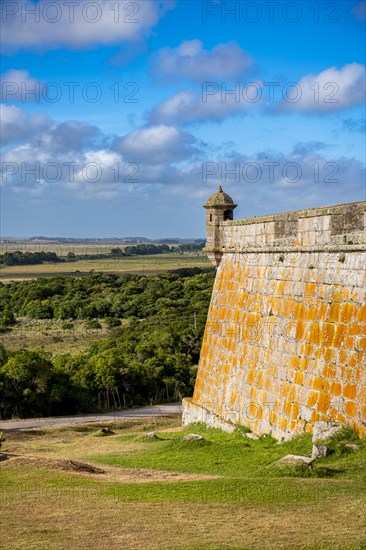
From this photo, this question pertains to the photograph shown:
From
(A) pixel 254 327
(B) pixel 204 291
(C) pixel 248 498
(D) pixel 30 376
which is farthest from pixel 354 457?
(B) pixel 204 291

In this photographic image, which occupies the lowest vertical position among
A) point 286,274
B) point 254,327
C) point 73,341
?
point 73,341

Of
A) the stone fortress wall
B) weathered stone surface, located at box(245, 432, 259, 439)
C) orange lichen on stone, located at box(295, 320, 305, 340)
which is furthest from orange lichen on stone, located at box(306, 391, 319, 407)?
weathered stone surface, located at box(245, 432, 259, 439)

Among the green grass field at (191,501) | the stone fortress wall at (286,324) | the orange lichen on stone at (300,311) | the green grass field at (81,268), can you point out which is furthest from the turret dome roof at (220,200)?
the green grass field at (81,268)

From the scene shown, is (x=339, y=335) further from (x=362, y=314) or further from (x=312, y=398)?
(x=312, y=398)

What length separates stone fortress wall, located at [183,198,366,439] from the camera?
499 inches

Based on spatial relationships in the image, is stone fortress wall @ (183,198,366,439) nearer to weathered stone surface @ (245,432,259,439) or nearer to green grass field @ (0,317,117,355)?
weathered stone surface @ (245,432,259,439)

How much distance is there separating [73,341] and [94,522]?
44.5m

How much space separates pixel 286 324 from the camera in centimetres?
1514

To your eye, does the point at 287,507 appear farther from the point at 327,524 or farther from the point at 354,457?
the point at 354,457

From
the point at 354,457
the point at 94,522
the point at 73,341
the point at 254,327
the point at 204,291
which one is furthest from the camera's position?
the point at 204,291

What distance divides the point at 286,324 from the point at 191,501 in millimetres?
6203

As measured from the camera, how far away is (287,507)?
9.05 m

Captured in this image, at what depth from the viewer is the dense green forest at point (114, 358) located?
32.3m

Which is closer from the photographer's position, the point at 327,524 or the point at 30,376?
the point at 327,524
